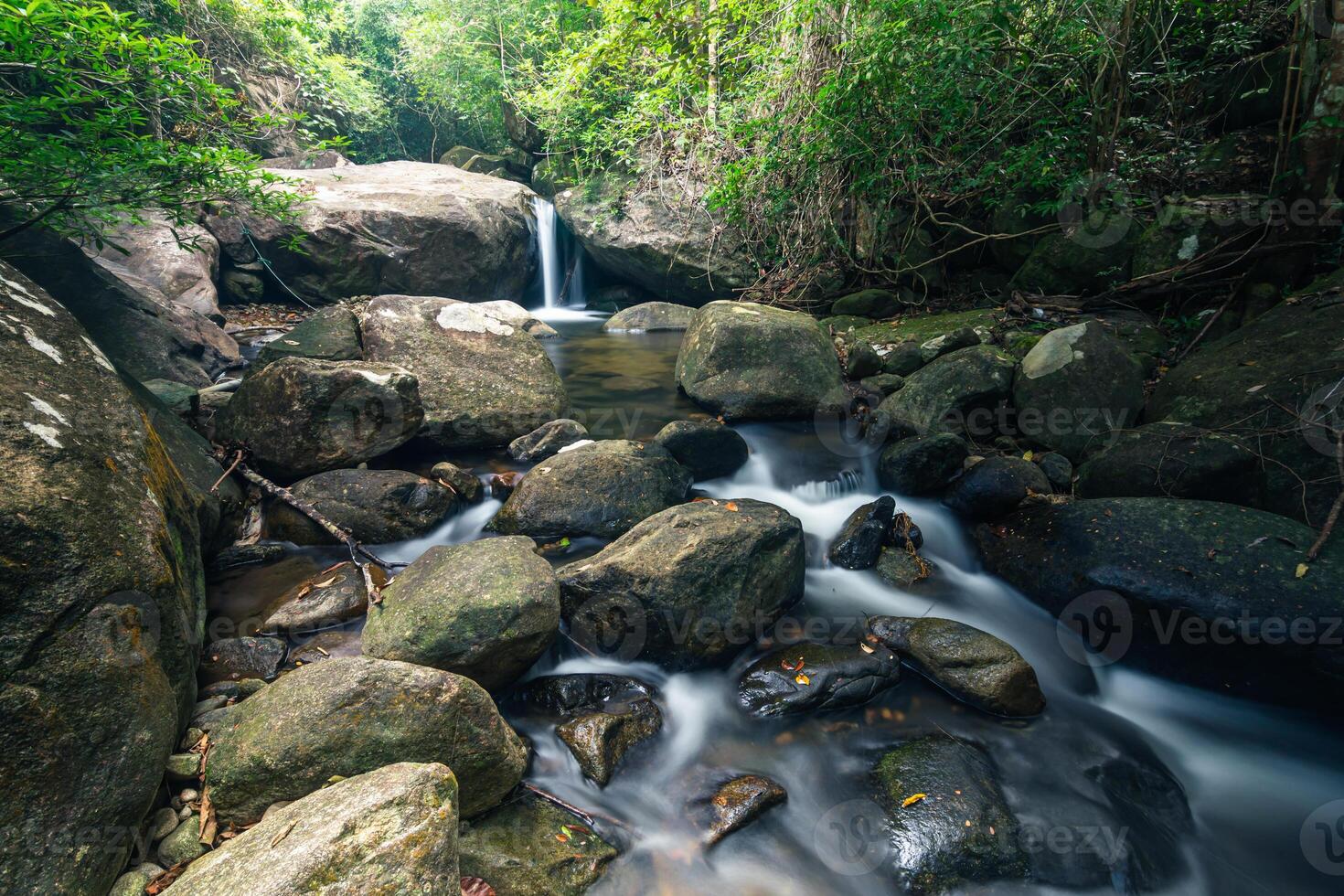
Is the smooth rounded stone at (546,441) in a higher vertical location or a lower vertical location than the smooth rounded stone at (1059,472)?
higher

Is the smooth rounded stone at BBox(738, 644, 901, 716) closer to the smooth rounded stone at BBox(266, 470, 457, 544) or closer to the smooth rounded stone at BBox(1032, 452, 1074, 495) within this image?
the smooth rounded stone at BBox(1032, 452, 1074, 495)

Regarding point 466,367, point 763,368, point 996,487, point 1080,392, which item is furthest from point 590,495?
point 1080,392

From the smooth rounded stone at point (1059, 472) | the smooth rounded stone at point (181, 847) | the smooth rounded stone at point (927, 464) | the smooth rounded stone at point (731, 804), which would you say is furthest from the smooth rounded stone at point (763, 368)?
the smooth rounded stone at point (181, 847)

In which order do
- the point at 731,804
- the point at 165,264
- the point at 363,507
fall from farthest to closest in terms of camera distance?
1. the point at 165,264
2. the point at 363,507
3. the point at 731,804

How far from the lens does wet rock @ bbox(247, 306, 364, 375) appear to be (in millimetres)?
4992

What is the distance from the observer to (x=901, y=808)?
2572mm

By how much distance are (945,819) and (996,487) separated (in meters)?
2.35

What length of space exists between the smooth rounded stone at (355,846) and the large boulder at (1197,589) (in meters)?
3.51

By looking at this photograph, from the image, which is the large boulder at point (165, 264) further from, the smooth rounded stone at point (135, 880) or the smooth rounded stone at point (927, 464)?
the smooth rounded stone at point (927, 464)

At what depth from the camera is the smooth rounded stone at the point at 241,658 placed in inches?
112

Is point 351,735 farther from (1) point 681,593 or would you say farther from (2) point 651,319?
(2) point 651,319

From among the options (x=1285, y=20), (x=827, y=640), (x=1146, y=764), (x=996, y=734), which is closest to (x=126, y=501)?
(x=827, y=640)

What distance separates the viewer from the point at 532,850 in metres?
2.25

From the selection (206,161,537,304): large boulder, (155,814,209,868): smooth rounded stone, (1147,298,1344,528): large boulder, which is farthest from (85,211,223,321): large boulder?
(1147,298,1344,528): large boulder
